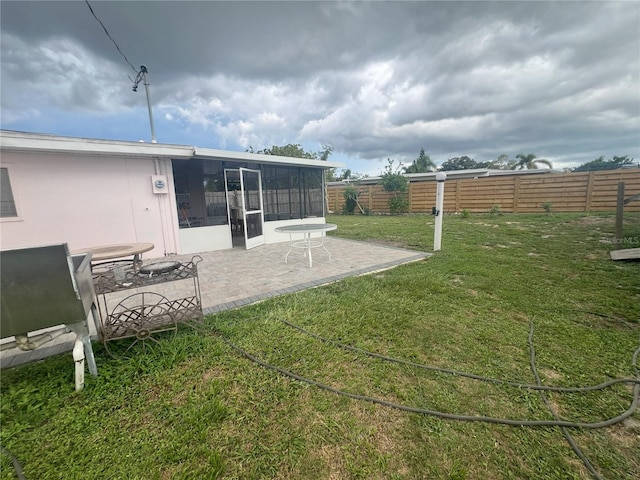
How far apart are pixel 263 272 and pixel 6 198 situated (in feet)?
16.0

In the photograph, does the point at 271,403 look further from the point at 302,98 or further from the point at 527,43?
the point at 302,98

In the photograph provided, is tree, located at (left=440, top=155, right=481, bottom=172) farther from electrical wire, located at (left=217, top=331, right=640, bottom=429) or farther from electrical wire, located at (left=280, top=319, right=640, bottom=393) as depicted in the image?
Result: electrical wire, located at (left=217, top=331, right=640, bottom=429)

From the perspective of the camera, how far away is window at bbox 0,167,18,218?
4.55 m

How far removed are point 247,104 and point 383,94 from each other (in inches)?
265

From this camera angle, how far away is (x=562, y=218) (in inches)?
379

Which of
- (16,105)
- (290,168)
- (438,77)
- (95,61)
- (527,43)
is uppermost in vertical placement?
(438,77)

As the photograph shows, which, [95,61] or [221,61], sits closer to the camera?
[95,61]

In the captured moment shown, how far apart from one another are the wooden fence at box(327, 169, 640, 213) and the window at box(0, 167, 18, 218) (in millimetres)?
14526

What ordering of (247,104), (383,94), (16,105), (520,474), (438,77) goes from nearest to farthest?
(520,474) → (16,105) → (438,77) → (247,104) → (383,94)

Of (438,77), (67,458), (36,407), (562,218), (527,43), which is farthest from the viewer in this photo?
(438,77)

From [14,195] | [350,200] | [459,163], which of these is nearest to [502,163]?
[459,163]

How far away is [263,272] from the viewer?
466 cm

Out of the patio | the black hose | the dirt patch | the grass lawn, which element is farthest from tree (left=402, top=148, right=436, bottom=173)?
the black hose

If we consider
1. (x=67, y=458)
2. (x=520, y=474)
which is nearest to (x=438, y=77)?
(x=520, y=474)
